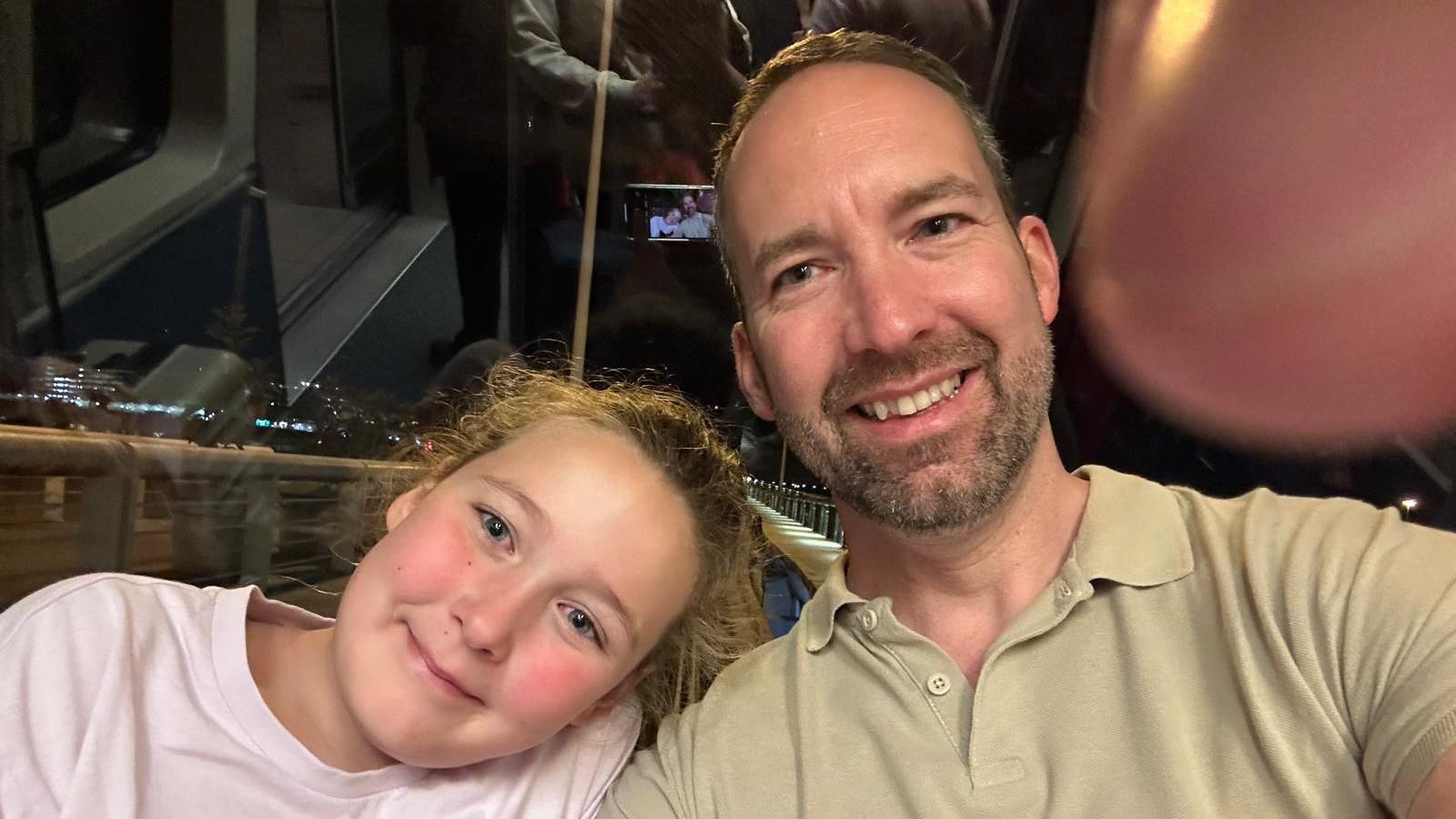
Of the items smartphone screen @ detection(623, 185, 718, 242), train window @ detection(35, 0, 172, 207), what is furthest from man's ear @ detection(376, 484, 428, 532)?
smartphone screen @ detection(623, 185, 718, 242)

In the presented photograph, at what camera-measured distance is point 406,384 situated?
Result: 7.61 feet

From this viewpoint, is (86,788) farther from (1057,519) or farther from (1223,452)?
(1223,452)

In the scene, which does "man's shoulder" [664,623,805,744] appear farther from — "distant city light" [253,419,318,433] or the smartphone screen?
the smartphone screen

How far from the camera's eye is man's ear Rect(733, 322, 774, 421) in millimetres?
1147

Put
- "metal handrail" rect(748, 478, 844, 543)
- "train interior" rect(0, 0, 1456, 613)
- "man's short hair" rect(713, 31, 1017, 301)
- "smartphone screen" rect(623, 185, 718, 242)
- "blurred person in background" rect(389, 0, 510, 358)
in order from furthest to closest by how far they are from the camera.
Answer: "smartphone screen" rect(623, 185, 718, 242)
"blurred person in background" rect(389, 0, 510, 358)
"metal handrail" rect(748, 478, 844, 543)
"train interior" rect(0, 0, 1456, 613)
"man's short hair" rect(713, 31, 1017, 301)

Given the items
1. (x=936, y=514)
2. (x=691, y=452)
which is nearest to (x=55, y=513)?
(x=691, y=452)

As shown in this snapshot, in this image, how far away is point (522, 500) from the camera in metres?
0.91

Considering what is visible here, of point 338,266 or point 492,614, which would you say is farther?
point 338,266

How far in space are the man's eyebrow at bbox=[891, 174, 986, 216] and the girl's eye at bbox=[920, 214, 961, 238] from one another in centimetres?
3

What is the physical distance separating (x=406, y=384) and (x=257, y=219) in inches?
20.6

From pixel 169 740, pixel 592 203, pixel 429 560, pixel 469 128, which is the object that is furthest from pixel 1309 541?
pixel 469 128

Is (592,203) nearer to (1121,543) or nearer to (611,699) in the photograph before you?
(611,699)

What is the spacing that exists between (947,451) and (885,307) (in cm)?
17

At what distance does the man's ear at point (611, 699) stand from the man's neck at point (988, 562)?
315 mm
